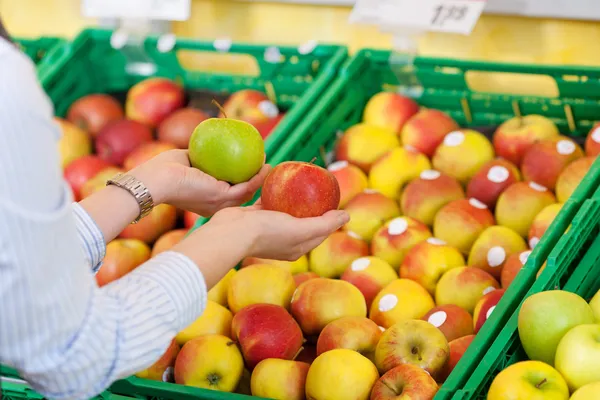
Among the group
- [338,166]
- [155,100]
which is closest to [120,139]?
[155,100]

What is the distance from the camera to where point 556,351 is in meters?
1.41

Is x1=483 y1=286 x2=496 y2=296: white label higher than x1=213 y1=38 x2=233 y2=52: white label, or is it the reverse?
x1=213 y1=38 x2=233 y2=52: white label

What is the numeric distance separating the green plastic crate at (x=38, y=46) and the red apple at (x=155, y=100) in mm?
368

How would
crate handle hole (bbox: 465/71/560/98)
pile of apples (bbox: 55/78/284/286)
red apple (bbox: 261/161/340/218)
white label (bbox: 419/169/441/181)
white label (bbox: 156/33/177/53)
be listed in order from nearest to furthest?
red apple (bbox: 261/161/340/218) → white label (bbox: 419/169/441/181) → pile of apples (bbox: 55/78/284/286) → crate handle hole (bbox: 465/71/560/98) → white label (bbox: 156/33/177/53)

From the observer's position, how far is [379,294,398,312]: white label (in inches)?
69.0

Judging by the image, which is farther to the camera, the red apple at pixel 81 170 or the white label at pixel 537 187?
the red apple at pixel 81 170

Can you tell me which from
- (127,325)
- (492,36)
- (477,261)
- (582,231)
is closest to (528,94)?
(492,36)

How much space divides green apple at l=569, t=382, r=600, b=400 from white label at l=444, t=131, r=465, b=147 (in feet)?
3.36

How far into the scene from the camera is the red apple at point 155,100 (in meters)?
2.63

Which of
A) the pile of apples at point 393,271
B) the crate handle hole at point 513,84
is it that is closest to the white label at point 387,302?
the pile of apples at point 393,271

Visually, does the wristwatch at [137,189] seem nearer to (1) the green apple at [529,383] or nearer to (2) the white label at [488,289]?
(1) the green apple at [529,383]

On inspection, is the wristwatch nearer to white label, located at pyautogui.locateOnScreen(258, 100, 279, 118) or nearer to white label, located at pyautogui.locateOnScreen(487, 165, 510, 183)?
white label, located at pyautogui.locateOnScreen(487, 165, 510, 183)

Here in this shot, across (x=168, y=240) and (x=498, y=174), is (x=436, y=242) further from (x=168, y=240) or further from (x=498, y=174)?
(x=168, y=240)

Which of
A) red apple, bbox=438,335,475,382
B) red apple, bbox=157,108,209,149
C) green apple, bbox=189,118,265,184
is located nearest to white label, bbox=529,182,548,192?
red apple, bbox=438,335,475,382
